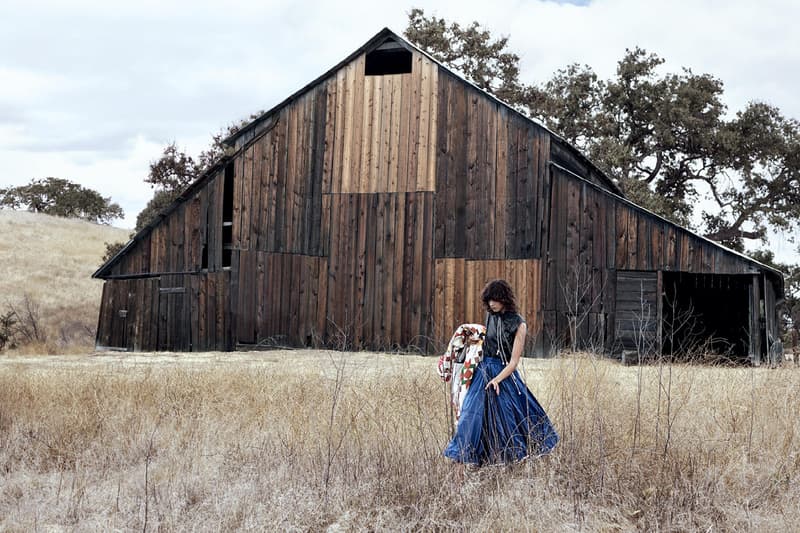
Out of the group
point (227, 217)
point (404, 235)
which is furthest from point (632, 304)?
point (227, 217)

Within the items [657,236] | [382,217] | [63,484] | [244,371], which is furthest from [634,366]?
[63,484]

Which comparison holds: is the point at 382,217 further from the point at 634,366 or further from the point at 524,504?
the point at 524,504

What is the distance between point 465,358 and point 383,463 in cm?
105

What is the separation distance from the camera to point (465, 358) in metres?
6.42

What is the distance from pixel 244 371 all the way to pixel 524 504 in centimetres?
618

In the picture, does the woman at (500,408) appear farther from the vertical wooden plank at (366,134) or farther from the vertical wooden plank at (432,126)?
the vertical wooden plank at (366,134)

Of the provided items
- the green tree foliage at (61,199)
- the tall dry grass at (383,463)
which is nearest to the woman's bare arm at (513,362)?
the tall dry grass at (383,463)

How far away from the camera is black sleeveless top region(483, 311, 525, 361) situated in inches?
247

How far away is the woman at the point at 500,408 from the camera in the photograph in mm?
6113

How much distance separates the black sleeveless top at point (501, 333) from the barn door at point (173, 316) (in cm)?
1431

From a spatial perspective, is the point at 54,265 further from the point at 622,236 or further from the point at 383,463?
the point at 383,463

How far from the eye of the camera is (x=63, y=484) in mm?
7074

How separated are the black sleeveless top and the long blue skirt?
0.27ft

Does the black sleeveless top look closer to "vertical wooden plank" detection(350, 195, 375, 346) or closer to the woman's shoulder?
the woman's shoulder
